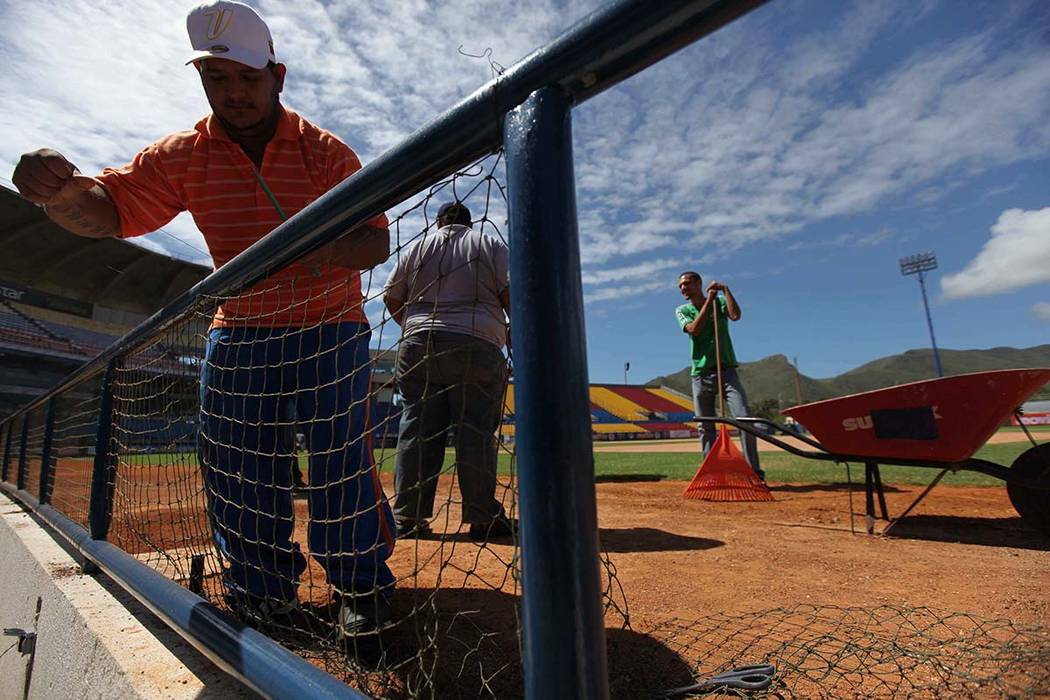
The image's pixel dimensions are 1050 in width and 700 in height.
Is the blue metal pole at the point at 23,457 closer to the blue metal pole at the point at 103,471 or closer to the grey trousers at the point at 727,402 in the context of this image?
the blue metal pole at the point at 103,471

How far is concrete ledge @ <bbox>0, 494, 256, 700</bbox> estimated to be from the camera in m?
1.11

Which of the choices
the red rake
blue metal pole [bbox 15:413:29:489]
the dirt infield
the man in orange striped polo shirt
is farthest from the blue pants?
blue metal pole [bbox 15:413:29:489]

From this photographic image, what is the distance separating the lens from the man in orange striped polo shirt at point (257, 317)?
4.99 ft

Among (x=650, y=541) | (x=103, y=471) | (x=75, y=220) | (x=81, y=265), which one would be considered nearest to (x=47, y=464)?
(x=103, y=471)

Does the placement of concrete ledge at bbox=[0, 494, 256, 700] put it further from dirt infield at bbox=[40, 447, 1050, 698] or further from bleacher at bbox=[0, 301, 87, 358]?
bleacher at bbox=[0, 301, 87, 358]

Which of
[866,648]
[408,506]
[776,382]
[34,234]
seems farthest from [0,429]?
[776,382]

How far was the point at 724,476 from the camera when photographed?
3807mm

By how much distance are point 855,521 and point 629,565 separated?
1588mm

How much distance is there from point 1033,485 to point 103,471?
3.62 metres

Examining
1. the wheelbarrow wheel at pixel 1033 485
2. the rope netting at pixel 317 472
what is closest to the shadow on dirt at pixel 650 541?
the rope netting at pixel 317 472

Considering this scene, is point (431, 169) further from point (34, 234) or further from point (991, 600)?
point (34, 234)

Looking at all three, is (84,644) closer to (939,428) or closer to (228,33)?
(228,33)

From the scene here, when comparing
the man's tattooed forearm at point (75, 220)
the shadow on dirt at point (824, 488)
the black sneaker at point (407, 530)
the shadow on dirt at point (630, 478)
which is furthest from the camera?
the shadow on dirt at point (630, 478)

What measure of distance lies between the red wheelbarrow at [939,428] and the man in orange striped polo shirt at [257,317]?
2.20 metres
